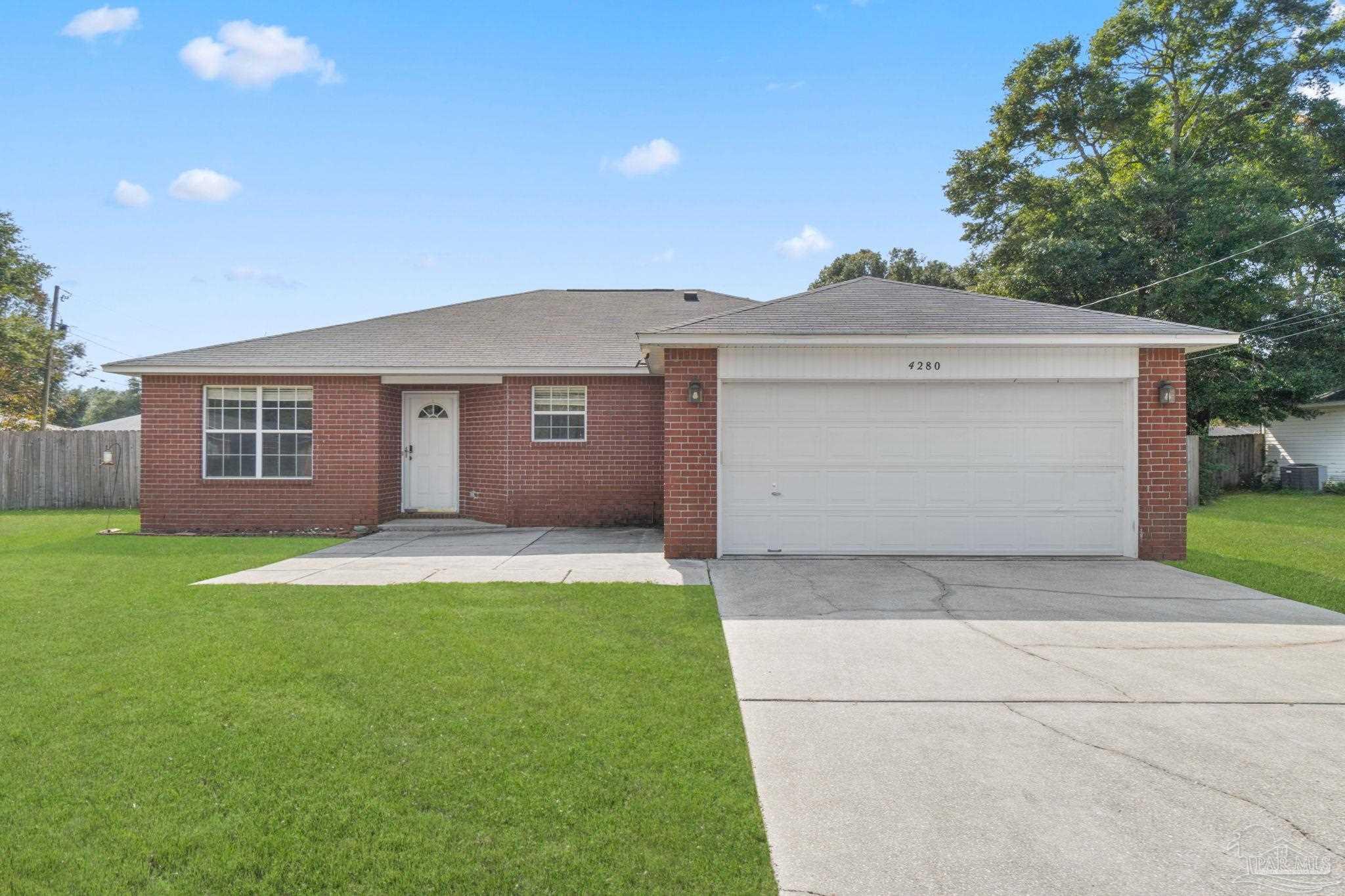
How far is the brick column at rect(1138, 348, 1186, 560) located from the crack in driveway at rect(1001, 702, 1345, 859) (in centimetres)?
627

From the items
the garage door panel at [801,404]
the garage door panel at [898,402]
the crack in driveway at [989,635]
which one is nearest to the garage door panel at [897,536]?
the crack in driveway at [989,635]

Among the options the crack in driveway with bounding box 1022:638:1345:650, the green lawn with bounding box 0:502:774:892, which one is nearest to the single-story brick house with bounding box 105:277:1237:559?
the green lawn with bounding box 0:502:774:892

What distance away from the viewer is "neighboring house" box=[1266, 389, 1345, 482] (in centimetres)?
2211

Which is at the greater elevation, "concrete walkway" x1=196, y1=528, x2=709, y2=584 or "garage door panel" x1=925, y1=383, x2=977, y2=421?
"garage door panel" x1=925, y1=383, x2=977, y2=421

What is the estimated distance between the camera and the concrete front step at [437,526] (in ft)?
40.0

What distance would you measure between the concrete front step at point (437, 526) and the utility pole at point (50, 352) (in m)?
20.6

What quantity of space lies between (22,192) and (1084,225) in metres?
37.5

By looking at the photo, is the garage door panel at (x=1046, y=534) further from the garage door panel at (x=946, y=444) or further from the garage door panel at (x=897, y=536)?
the garage door panel at (x=897, y=536)

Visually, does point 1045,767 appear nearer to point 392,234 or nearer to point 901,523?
point 901,523

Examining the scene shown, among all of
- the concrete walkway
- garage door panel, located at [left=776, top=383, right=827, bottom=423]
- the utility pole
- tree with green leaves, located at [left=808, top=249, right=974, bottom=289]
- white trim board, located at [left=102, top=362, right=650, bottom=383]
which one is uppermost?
tree with green leaves, located at [left=808, top=249, right=974, bottom=289]

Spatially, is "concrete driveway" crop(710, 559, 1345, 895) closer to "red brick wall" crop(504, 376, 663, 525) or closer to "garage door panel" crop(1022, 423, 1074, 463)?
"garage door panel" crop(1022, 423, 1074, 463)

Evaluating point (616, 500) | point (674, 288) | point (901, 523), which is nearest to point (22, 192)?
point (674, 288)

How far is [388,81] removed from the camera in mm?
12328

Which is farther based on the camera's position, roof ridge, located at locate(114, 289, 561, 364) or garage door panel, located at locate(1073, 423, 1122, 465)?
roof ridge, located at locate(114, 289, 561, 364)
